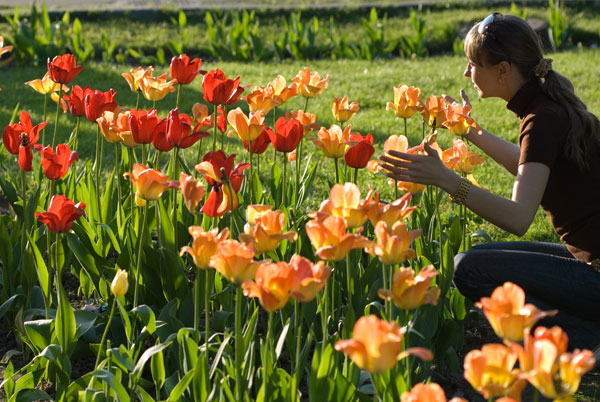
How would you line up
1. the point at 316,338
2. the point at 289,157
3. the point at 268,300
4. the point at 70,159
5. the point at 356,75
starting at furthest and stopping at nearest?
the point at 356,75
the point at 289,157
the point at 316,338
the point at 70,159
the point at 268,300

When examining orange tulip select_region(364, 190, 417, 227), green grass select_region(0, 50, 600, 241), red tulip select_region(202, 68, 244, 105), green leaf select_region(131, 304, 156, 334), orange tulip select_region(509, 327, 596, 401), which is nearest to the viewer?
orange tulip select_region(509, 327, 596, 401)

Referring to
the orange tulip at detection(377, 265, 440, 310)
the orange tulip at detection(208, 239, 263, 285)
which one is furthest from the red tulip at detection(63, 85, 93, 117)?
the orange tulip at detection(377, 265, 440, 310)

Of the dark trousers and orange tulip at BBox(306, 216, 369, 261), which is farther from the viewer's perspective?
the dark trousers

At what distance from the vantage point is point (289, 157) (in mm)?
3334

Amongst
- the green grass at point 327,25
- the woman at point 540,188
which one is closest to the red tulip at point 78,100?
the woman at point 540,188

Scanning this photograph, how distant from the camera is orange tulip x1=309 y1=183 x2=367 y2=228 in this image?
2033 millimetres

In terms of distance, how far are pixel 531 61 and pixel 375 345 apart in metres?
1.66

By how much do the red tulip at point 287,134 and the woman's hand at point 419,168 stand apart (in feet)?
1.10

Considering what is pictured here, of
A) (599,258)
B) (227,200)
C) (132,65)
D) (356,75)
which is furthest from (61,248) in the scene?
(132,65)

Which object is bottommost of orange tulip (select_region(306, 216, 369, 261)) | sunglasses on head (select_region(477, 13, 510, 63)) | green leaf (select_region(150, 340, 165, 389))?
green leaf (select_region(150, 340, 165, 389))

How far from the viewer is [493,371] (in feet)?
4.80

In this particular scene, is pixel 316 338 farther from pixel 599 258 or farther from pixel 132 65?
pixel 132 65

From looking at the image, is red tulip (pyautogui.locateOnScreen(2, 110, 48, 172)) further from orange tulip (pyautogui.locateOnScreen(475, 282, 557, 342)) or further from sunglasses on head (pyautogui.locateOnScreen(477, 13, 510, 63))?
orange tulip (pyautogui.locateOnScreen(475, 282, 557, 342))

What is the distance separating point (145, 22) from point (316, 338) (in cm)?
681
